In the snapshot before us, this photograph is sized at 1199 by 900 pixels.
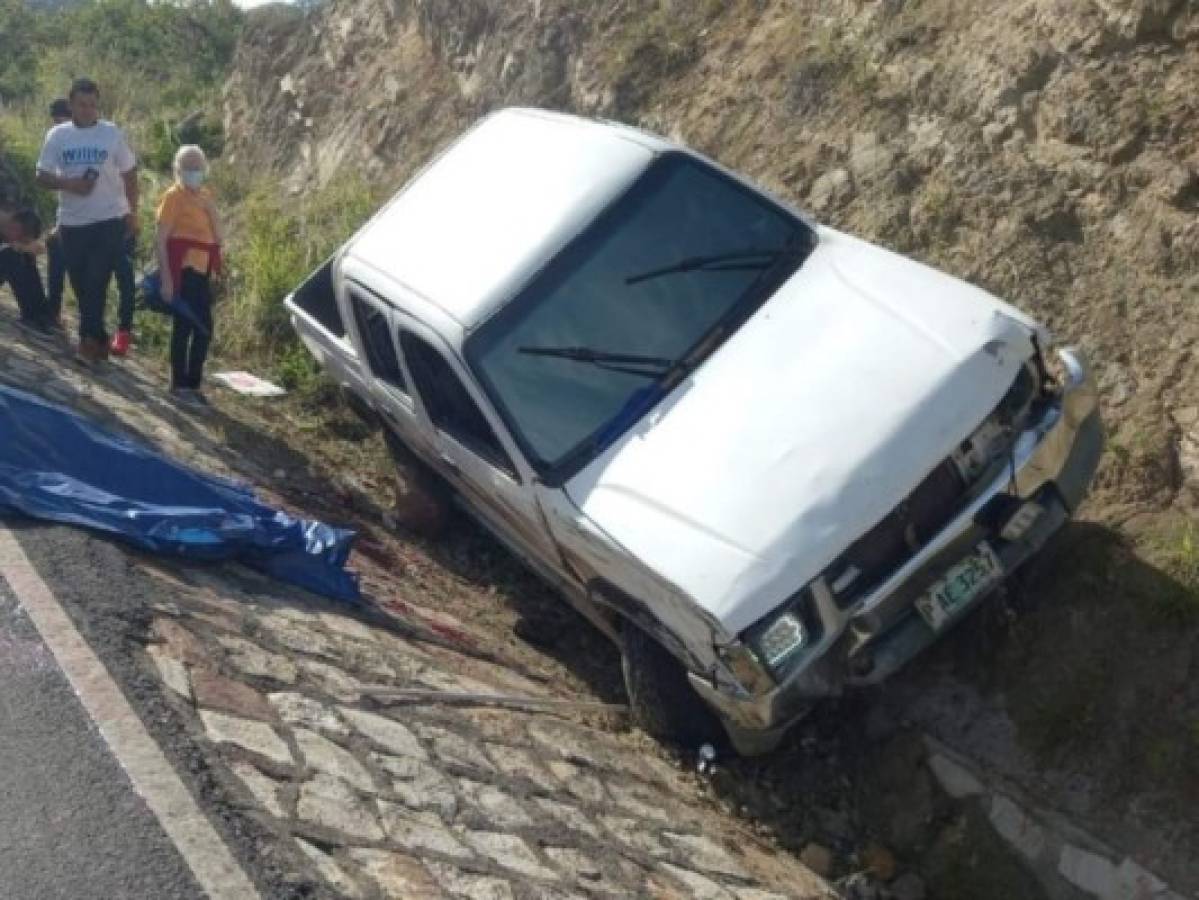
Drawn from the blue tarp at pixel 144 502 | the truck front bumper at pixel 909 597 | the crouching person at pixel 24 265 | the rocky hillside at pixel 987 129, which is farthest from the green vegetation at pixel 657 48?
the truck front bumper at pixel 909 597

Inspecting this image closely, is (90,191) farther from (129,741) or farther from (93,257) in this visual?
(129,741)

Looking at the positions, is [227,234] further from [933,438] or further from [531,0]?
[933,438]


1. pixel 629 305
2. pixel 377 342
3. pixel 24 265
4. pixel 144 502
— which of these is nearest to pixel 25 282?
pixel 24 265

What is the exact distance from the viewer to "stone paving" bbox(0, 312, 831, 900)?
198 inches

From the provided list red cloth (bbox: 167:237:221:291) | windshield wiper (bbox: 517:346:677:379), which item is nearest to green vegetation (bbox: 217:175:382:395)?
red cloth (bbox: 167:237:221:291)

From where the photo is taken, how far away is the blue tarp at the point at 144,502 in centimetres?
667

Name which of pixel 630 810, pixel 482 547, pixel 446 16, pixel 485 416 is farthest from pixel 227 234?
pixel 630 810

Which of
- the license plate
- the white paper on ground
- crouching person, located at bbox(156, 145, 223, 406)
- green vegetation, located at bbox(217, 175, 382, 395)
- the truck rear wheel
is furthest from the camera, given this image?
green vegetation, located at bbox(217, 175, 382, 395)

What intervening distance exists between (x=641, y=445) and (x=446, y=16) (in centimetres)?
A: 933

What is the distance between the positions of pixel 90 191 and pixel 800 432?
17.8ft

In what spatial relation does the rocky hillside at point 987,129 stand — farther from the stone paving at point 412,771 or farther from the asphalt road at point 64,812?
the asphalt road at point 64,812

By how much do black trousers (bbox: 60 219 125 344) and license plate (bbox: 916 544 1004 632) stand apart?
5.98 metres

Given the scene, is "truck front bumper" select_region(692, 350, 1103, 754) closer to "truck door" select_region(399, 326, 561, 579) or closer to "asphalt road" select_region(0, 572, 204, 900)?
"truck door" select_region(399, 326, 561, 579)

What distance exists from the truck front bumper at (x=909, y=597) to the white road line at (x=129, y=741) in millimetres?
1830
